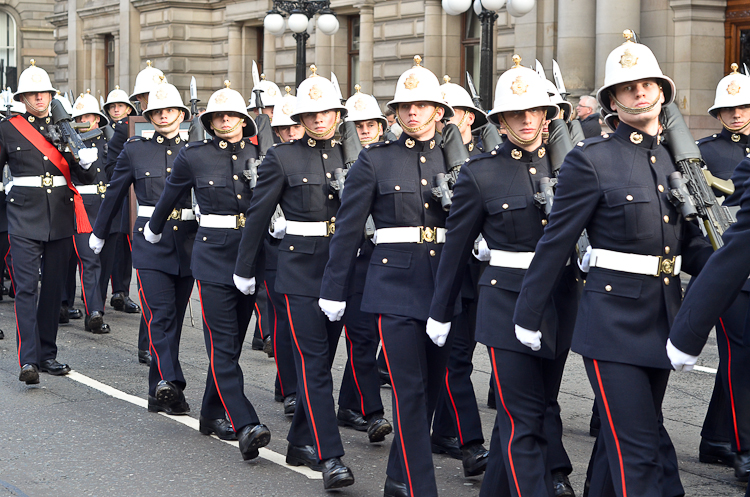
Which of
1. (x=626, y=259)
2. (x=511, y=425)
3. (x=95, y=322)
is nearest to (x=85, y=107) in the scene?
(x=95, y=322)

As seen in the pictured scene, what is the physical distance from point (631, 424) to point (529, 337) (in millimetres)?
534

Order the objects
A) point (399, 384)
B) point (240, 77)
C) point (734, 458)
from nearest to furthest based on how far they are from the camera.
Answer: point (399, 384)
point (734, 458)
point (240, 77)

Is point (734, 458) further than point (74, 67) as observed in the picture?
No

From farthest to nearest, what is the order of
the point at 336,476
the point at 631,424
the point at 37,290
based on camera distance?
1. the point at 37,290
2. the point at 336,476
3. the point at 631,424

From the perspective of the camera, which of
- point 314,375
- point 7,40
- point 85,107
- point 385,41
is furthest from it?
point 7,40

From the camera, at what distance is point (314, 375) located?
18.4ft

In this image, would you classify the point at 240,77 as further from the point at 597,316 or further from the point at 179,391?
the point at 597,316

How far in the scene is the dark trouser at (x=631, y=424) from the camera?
394 centimetres

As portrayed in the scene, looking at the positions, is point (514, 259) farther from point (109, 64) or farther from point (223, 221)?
point (109, 64)

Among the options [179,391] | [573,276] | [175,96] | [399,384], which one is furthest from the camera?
[175,96]

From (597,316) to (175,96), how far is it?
4244 millimetres

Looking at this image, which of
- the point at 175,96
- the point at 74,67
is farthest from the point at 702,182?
the point at 74,67

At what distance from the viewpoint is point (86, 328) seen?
33.7ft

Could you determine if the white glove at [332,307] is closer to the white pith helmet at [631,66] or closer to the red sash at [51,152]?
the white pith helmet at [631,66]
